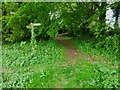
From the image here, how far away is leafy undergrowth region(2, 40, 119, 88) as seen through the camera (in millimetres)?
4031

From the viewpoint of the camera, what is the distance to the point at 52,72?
4465 mm

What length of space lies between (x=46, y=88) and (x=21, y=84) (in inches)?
21.0

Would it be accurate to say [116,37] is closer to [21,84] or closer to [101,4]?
[101,4]

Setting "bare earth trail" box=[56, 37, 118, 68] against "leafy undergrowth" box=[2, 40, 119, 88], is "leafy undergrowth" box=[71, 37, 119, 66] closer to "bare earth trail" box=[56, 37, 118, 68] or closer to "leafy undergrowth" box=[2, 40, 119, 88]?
"bare earth trail" box=[56, 37, 118, 68]

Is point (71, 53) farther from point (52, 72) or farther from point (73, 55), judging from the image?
point (52, 72)

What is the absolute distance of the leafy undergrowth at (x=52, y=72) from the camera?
4.03 m

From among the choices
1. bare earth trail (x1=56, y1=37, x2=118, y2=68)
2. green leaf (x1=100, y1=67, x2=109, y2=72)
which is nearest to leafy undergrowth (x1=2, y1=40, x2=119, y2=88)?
green leaf (x1=100, y1=67, x2=109, y2=72)

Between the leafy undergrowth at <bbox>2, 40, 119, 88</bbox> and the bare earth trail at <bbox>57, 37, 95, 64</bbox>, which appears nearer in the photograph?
the leafy undergrowth at <bbox>2, 40, 119, 88</bbox>

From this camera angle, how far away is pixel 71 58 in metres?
5.33

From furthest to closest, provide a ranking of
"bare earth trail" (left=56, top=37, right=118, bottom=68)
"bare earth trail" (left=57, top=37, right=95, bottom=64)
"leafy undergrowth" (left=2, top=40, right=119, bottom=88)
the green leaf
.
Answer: "bare earth trail" (left=57, top=37, right=95, bottom=64) → "bare earth trail" (left=56, top=37, right=118, bottom=68) → the green leaf → "leafy undergrowth" (left=2, top=40, right=119, bottom=88)

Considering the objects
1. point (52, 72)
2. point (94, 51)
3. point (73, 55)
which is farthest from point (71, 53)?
point (52, 72)

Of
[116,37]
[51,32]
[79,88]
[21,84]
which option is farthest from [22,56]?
[116,37]

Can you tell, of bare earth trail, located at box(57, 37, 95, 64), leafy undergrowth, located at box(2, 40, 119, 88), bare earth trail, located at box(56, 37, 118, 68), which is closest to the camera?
leafy undergrowth, located at box(2, 40, 119, 88)

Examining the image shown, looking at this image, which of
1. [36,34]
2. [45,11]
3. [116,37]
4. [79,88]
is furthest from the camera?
[36,34]
